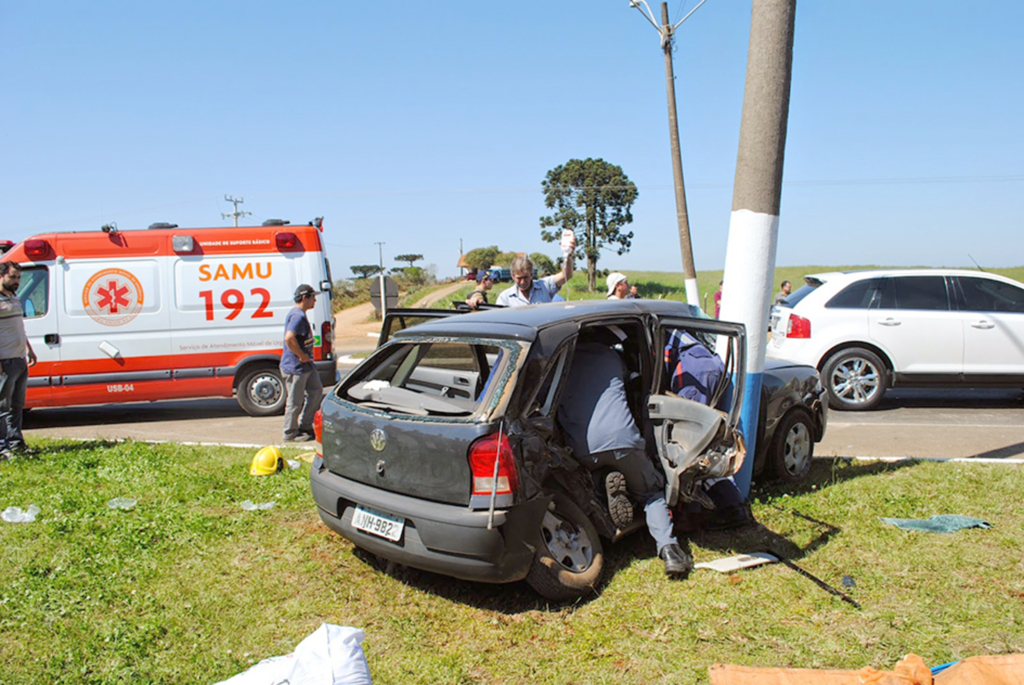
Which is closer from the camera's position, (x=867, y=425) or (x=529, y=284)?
(x=529, y=284)

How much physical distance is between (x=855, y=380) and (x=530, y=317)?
6.83 m

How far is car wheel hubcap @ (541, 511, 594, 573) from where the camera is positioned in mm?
4012

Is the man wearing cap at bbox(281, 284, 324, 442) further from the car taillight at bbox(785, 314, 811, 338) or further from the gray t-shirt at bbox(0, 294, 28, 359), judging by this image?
the car taillight at bbox(785, 314, 811, 338)

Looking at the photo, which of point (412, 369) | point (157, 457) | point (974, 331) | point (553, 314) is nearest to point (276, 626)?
point (412, 369)

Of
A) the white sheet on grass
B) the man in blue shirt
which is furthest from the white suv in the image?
the white sheet on grass

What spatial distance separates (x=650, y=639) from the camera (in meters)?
3.54

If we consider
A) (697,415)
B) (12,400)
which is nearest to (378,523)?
(697,415)

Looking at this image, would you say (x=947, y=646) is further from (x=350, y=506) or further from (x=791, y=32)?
(x=791, y=32)

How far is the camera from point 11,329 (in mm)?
6789

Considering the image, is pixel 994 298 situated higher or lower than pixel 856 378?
higher

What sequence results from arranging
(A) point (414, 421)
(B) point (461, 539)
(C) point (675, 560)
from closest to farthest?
(B) point (461, 539) < (A) point (414, 421) < (C) point (675, 560)

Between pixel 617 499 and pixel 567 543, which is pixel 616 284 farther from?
pixel 567 543

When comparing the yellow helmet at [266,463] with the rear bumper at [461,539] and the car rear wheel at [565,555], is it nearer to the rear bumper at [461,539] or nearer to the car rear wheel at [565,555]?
the rear bumper at [461,539]

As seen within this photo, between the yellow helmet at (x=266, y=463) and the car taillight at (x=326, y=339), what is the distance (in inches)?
142
